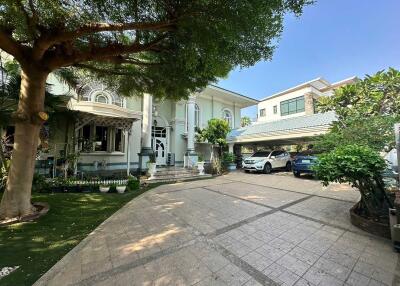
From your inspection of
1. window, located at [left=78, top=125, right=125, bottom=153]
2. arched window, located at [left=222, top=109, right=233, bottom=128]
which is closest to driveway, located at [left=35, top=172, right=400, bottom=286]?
window, located at [left=78, top=125, right=125, bottom=153]

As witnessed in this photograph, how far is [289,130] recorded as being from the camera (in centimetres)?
1380

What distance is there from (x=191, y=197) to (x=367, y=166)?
5.38 m

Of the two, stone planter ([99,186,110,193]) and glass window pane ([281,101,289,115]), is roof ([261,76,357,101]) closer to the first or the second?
glass window pane ([281,101,289,115])

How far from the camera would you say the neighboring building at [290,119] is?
1278 cm

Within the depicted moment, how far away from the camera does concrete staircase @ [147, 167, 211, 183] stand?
11.5 m

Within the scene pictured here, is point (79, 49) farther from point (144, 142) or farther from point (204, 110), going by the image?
point (204, 110)

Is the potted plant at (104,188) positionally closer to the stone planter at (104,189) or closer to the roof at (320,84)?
the stone planter at (104,189)

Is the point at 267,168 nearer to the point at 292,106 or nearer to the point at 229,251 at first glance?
the point at 229,251

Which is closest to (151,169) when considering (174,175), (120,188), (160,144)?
(174,175)

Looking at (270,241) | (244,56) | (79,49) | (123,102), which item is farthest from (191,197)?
(123,102)

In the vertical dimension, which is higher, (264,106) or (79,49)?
(264,106)

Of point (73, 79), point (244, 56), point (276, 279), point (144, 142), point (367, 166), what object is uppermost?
point (73, 79)

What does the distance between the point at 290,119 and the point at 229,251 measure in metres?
13.5

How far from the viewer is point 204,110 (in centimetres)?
1800
